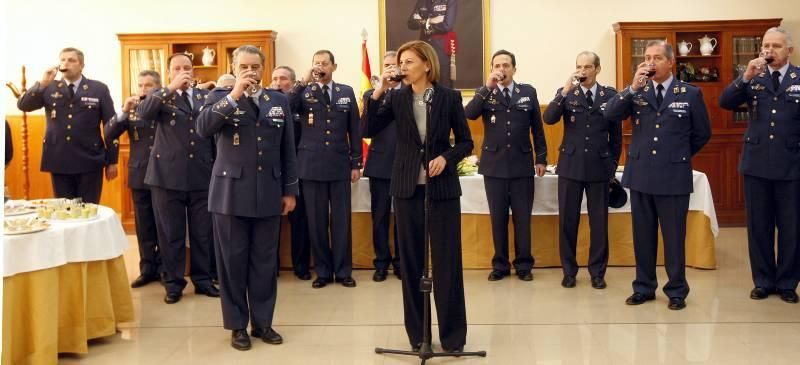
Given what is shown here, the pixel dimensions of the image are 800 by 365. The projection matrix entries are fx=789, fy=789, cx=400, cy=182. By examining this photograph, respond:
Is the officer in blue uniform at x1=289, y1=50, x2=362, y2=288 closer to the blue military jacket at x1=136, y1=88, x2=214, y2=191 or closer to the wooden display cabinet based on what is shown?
the blue military jacket at x1=136, y1=88, x2=214, y2=191

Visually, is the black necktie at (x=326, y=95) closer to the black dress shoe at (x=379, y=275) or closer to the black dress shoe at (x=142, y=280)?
the black dress shoe at (x=379, y=275)

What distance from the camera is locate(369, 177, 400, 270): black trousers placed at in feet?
19.0

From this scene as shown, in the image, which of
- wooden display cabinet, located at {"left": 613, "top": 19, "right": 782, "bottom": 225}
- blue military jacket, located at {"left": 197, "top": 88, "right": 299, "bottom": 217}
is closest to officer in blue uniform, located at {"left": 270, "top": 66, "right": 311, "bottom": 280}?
blue military jacket, located at {"left": 197, "top": 88, "right": 299, "bottom": 217}

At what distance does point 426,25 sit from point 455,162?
509cm

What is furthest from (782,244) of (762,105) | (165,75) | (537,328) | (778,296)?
(165,75)

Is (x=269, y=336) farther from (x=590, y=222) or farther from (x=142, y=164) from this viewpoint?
(x=590, y=222)

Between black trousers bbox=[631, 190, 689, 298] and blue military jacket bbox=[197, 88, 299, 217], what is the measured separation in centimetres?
229

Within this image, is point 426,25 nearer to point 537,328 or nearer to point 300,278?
point 300,278

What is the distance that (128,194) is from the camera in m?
8.37

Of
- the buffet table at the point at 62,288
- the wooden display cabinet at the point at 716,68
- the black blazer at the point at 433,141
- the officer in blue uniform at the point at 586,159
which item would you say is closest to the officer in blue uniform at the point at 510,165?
the officer in blue uniform at the point at 586,159

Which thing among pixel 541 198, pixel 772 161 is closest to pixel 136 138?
pixel 541 198

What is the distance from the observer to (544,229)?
6098mm

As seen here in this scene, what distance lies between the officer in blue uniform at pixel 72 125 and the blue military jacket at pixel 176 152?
2.17 feet

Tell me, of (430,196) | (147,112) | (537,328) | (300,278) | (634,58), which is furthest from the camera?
(634,58)
